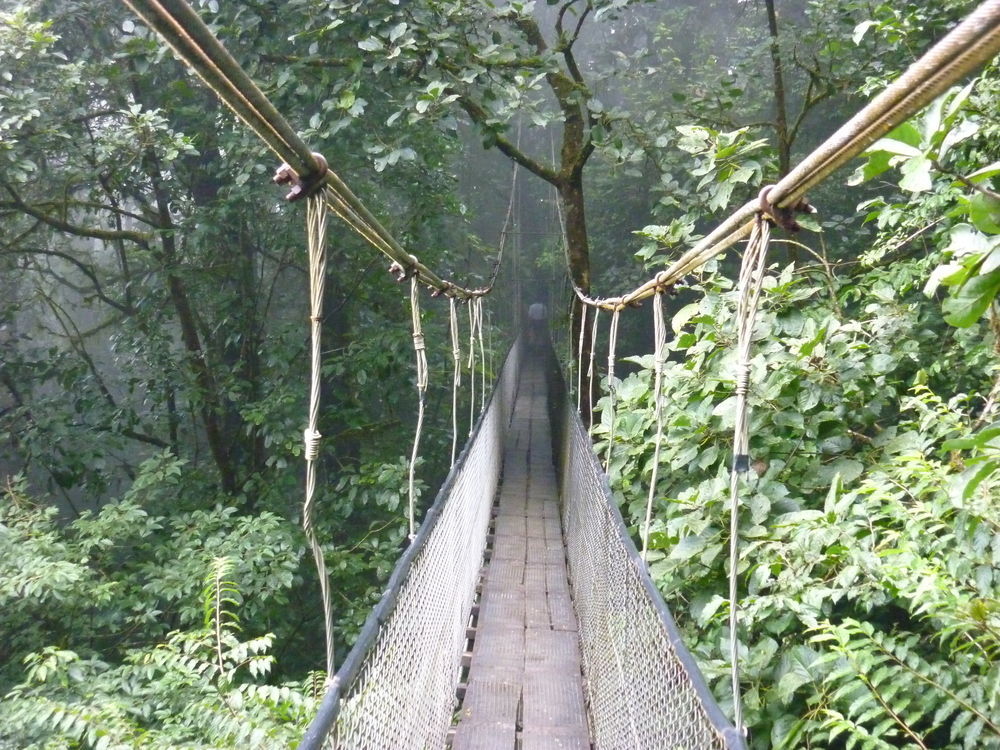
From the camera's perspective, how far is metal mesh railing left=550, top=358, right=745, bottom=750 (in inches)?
35.8

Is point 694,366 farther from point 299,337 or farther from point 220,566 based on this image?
point 299,337

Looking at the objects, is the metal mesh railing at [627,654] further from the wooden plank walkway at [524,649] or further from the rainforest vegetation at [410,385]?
the rainforest vegetation at [410,385]

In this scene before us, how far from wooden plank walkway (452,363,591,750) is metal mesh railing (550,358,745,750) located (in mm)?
51

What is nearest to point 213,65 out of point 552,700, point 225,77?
point 225,77

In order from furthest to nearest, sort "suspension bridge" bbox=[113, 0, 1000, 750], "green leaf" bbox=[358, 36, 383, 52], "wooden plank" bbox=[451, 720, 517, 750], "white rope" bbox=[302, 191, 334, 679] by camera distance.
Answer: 1. "green leaf" bbox=[358, 36, 383, 52]
2. "wooden plank" bbox=[451, 720, 517, 750]
3. "white rope" bbox=[302, 191, 334, 679]
4. "suspension bridge" bbox=[113, 0, 1000, 750]

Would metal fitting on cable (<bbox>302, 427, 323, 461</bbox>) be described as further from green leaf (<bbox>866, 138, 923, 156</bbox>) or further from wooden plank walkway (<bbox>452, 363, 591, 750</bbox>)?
wooden plank walkway (<bbox>452, 363, 591, 750</bbox>)

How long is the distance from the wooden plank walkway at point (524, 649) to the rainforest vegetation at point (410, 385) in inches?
13.2

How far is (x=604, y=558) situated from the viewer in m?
1.75

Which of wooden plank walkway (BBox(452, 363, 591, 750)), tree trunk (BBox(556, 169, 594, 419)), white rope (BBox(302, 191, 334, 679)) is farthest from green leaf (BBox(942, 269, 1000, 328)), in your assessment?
tree trunk (BBox(556, 169, 594, 419))

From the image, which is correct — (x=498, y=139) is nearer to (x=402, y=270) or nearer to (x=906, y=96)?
(x=402, y=270)

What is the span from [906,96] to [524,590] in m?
2.11

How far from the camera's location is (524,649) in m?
2.04

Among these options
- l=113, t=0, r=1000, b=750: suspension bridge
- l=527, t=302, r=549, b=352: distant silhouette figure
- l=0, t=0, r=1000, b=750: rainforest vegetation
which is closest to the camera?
l=113, t=0, r=1000, b=750: suspension bridge

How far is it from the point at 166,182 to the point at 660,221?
522 cm
